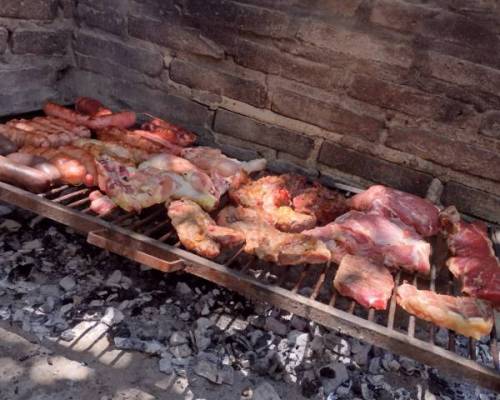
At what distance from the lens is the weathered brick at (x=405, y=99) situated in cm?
352

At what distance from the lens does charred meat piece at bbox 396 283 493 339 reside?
2.46 metres

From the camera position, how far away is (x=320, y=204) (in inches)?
136

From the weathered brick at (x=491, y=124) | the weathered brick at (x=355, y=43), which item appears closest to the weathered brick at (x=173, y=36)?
the weathered brick at (x=355, y=43)

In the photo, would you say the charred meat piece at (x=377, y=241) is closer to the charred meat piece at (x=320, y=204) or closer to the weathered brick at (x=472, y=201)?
the charred meat piece at (x=320, y=204)

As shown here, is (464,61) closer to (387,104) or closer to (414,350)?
(387,104)

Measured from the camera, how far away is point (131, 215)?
315cm

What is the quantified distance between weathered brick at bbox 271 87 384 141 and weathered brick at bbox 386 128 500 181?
0.19m

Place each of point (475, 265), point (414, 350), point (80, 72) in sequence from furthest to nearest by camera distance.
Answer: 1. point (80, 72)
2. point (475, 265)
3. point (414, 350)

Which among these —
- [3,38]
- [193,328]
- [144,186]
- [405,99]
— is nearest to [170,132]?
[144,186]

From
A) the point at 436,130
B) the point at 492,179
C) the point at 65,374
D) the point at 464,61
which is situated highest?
the point at 464,61

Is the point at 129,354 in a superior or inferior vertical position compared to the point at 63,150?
inferior

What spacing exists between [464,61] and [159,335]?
9.04ft

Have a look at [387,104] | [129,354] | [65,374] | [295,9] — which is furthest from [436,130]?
[65,374]

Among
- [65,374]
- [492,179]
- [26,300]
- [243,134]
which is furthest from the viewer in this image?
[243,134]
